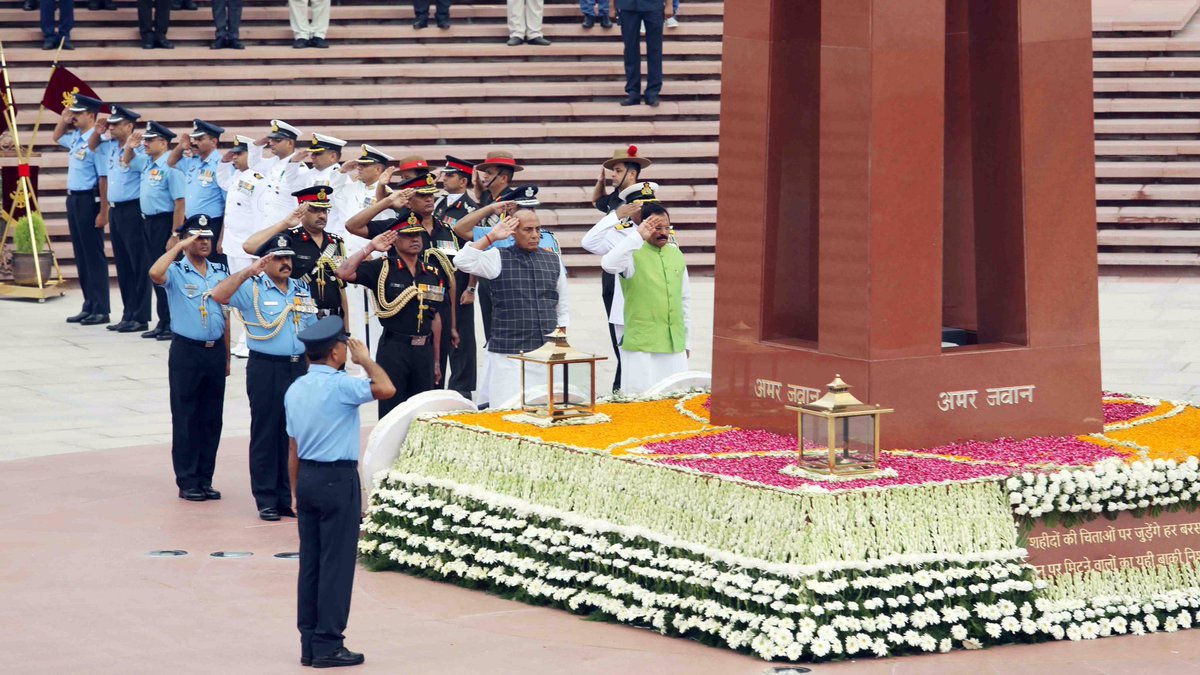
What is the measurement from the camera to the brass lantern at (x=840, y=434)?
8977 mm

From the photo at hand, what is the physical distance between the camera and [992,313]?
35.2 ft

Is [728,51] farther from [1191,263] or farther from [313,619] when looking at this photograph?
[1191,263]

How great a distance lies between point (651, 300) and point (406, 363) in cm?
185

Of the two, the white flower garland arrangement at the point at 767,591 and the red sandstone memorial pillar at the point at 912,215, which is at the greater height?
the red sandstone memorial pillar at the point at 912,215

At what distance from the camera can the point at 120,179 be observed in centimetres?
1775

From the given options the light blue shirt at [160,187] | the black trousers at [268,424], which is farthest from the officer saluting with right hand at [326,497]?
the light blue shirt at [160,187]

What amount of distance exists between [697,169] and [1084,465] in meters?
12.9

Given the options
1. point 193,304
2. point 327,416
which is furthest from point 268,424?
point 327,416

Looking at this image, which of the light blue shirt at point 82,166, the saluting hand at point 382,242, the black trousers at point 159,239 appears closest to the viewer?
the saluting hand at point 382,242

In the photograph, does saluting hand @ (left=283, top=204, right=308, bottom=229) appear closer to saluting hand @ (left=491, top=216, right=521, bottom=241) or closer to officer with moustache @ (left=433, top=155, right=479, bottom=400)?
saluting hand @ (left=491, top=216, right=521, bottom=241)

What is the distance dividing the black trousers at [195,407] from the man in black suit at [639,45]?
10.6 m

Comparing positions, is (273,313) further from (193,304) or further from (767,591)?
(767,591)

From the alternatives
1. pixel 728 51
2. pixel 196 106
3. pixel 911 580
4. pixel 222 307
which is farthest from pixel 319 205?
pixel 196 106

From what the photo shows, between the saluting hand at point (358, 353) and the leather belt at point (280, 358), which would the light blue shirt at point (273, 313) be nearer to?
the leather belt at point (280, 358)
